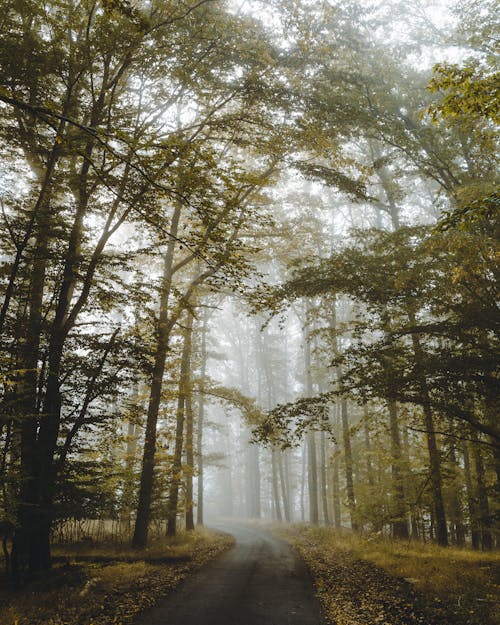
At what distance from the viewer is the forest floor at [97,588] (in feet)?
18.5

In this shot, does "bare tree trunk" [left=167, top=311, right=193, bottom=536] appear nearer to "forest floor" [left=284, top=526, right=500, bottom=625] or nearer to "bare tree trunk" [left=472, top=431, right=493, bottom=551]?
"forest floor" [left=284, top=526, right=500, bottom=625]

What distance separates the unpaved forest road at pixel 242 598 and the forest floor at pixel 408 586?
1.31 feet

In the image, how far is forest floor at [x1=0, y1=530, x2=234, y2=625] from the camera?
222 inches

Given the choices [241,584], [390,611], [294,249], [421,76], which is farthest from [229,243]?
[294,249]

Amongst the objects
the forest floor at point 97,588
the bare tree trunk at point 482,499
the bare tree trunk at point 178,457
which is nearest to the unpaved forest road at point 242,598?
the forest floor at point 97,588

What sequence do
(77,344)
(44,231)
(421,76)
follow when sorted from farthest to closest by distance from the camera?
(421,76), (77,344), (44,231)

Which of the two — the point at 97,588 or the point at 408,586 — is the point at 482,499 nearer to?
the point at 408,586

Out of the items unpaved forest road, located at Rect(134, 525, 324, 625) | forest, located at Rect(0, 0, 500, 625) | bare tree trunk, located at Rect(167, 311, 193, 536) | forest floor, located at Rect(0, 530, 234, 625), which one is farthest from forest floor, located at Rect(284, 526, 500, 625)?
bare tree trunk, located at Rect(167, 311, 193, 536)

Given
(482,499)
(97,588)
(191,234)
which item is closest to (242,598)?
(97,588)

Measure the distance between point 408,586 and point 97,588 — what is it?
5.74m

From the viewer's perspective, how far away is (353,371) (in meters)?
8.06

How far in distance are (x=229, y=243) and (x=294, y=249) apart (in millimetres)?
10472

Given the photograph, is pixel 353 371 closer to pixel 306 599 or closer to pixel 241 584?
pixel 306 599

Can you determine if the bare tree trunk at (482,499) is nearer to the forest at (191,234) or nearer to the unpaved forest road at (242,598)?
the forest at (191,234)
